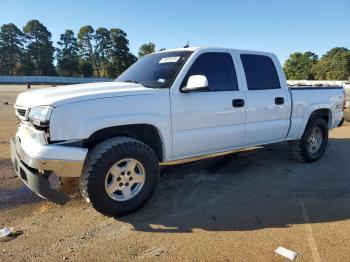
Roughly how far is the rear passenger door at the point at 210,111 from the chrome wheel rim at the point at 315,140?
1.95m

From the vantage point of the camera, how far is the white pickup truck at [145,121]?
11.1 feet

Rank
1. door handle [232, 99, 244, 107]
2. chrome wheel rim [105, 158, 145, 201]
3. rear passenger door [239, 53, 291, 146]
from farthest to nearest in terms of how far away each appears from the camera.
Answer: rear passenger door [239, 53, 291, 146]
door handle [232, 99, 244, 107]
chrome wheel rim [105, 158, 145, 201]

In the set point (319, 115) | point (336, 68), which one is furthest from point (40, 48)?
point (319, 115)

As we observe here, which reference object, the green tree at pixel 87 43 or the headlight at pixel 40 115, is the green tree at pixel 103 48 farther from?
the headlight at pixel 40 115

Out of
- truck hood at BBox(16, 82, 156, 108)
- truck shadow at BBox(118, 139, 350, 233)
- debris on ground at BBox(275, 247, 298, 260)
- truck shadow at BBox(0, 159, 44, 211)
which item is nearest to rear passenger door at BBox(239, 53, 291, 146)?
truck shadow at BBox(118, 139, 350, 233)

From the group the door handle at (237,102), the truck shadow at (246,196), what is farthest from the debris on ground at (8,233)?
the door handle at (237,102)

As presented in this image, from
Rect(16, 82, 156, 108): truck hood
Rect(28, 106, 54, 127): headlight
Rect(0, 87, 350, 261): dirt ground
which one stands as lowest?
Rect(0, 87, 350, 261): dirt ground

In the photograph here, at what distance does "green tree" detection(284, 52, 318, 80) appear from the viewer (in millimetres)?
85950

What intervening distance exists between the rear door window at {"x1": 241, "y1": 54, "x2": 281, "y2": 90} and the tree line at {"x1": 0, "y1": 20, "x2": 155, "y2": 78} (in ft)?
239

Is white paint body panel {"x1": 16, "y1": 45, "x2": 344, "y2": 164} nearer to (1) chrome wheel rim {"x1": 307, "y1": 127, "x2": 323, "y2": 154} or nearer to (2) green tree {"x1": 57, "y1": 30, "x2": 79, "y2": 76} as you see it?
(1) chrome wheel rim {"x1": 307, "y1": 127, "x2": 323, "y2": 154}

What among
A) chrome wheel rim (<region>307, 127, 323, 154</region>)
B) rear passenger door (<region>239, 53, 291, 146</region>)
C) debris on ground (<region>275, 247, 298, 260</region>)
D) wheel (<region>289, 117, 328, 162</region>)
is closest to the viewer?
debris on ground (<region>275, 247, 298, 260</region>)

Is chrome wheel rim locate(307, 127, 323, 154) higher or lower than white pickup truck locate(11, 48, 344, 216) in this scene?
lower

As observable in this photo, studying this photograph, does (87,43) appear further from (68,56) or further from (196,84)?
(196,84)

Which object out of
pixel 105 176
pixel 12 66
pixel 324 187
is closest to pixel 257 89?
pixel 324 187
